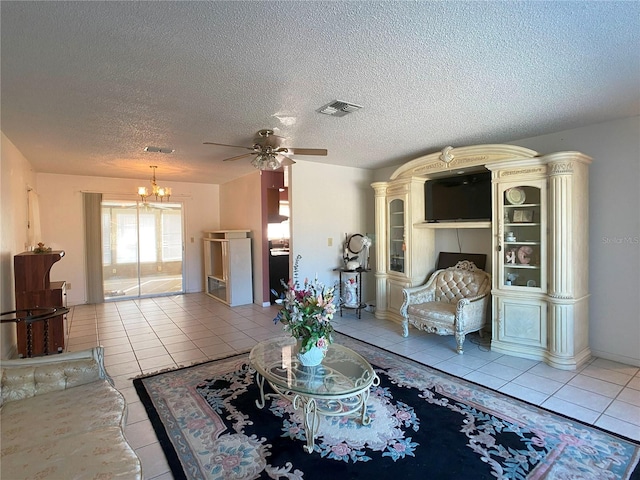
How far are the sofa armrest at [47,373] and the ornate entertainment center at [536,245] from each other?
155 inches

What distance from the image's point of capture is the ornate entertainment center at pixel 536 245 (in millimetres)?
3346

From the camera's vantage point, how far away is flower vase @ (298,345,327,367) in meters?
2.48

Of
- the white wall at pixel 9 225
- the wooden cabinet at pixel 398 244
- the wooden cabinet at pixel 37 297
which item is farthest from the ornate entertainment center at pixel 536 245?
the white wall at pixel 9 225

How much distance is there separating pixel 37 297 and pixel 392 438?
13.8 feet

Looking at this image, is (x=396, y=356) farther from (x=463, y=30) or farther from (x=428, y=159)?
(x=463, y=30)

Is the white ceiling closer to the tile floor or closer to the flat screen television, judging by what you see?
the flat screen television

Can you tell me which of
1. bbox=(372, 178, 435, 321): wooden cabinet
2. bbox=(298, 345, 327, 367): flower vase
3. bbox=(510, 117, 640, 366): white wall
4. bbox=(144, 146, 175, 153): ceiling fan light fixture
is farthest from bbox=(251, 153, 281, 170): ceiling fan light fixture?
bbox=(510, 117, 640, 366): white wall

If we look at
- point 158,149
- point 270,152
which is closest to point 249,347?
point 270,152

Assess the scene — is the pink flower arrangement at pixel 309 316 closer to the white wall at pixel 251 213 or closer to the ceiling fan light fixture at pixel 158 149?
the ceiling fan light fixture at pixel 158 149

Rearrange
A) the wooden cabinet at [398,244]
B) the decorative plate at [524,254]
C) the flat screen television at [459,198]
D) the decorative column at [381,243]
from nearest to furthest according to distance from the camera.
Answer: the decorative plate at [524,254]
the flat screen television at [459,198]
the wooden cabinet at [398,244]
the decorative column at [381,243]

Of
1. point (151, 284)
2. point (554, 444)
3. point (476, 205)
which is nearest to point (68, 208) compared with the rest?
point (151, 284)

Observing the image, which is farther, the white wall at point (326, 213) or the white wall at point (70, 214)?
the white wall at point (70, 214)

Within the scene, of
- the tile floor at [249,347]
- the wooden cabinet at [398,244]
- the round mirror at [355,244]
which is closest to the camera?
the tile floor at [249,347]

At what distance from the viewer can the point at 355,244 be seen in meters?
5.82
